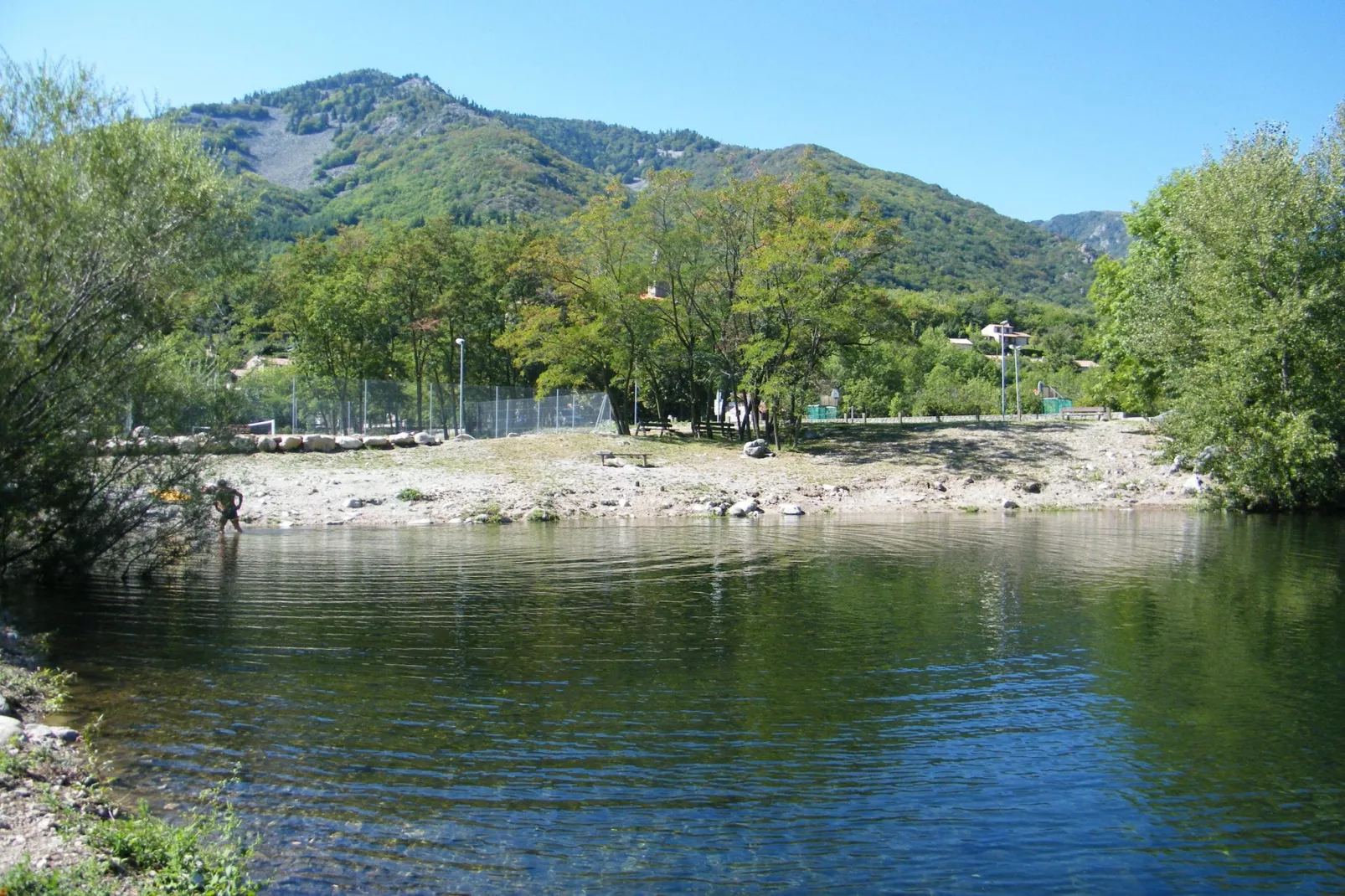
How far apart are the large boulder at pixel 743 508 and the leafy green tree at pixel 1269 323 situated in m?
15.4

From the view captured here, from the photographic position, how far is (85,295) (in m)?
14.4

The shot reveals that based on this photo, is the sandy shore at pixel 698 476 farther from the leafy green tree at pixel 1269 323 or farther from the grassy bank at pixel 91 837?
the grassy bank at pixel 91 837

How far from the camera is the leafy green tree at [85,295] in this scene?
13.6m

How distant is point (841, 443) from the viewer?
46188 millimetres

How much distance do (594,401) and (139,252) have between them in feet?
116

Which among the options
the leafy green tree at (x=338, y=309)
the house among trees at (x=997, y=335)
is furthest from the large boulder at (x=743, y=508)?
the house among trees at (x=997, y=335)

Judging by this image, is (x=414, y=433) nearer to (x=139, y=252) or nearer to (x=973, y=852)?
(x=139, y=252)

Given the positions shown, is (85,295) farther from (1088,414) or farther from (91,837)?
(1088,414)

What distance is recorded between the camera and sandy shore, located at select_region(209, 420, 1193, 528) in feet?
105

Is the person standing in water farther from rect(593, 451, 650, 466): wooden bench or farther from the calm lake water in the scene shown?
rect(593, 451, 650, 466): wooden bench

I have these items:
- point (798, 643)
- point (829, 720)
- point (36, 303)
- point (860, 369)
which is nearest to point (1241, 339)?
point (798, 643)

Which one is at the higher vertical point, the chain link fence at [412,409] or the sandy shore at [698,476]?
the chain link fence at [412,409]

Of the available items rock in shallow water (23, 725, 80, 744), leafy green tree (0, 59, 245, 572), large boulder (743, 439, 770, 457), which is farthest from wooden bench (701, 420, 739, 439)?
rock in shallow water (23, 725, 80, 744)

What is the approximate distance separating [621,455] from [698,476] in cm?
431
